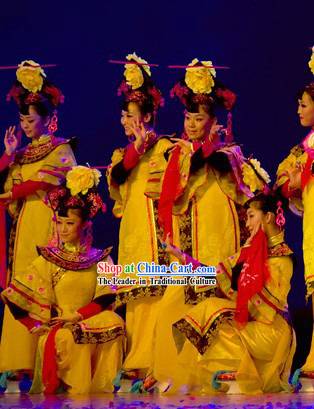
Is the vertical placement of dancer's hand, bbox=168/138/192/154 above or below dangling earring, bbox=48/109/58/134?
below

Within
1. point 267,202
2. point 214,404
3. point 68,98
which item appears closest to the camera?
point 214,404

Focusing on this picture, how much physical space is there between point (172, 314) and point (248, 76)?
5.97 feet

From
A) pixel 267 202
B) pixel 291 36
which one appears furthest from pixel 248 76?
pixel 267 202

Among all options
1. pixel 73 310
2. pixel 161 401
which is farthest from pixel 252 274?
pixel 73 310

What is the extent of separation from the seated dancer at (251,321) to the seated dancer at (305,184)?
0.13 meters

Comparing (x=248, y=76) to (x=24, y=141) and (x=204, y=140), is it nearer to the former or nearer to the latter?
(x=204, y=140)

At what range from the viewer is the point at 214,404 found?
5.99 metres

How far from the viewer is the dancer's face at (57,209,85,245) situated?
7352mm


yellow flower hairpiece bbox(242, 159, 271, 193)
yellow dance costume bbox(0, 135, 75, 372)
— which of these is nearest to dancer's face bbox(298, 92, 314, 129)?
yellow flower hairpiece bbox(242, 159, 271, 193)

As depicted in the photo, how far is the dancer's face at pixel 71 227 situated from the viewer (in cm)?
735

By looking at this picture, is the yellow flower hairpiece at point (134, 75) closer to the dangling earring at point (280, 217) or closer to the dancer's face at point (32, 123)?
the dancer's face at point (32, 123)

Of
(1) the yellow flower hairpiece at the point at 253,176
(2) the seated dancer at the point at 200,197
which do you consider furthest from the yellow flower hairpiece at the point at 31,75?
(1) the yellow flower hairpiece at the point at 253,176

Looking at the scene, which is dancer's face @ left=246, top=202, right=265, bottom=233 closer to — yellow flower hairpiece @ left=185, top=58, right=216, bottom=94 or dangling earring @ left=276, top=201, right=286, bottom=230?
dangling earring @ left=276, top=201, right=286, bottom=230

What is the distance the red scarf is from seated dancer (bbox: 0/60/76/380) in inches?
59.7
